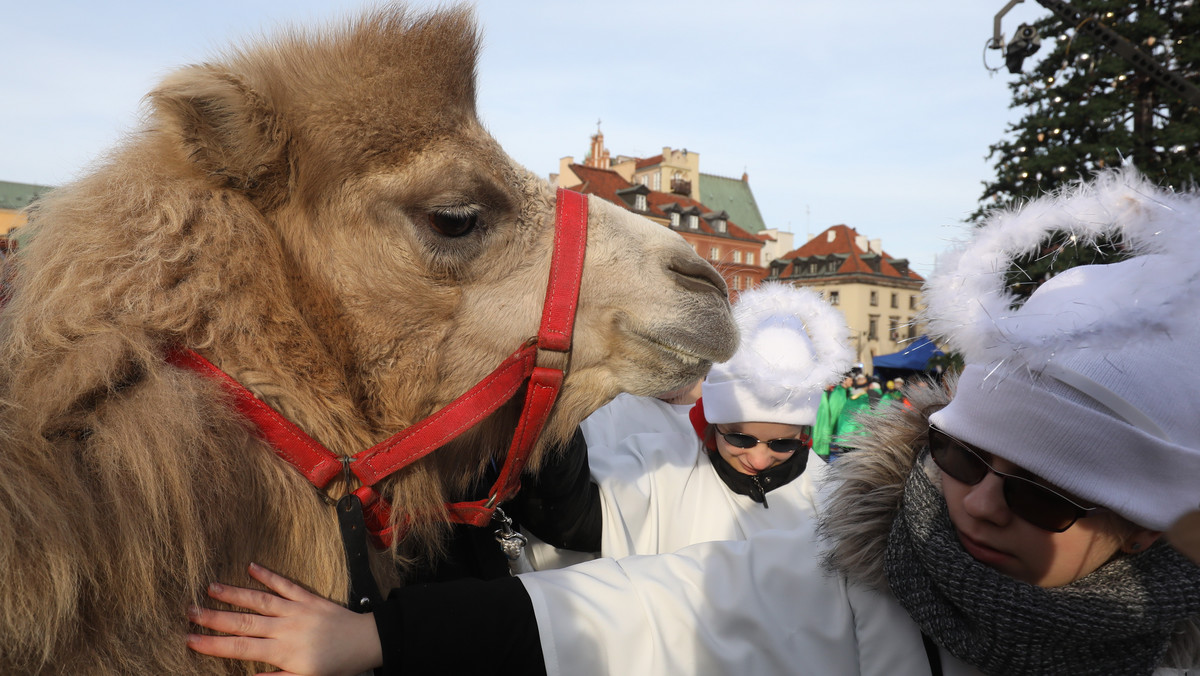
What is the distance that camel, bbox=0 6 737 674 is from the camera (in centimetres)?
130

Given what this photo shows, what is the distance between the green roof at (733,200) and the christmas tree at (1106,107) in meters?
46.7

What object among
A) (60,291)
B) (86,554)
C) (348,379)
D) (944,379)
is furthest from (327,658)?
(944,379)

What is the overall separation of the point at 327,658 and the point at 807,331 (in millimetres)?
2453

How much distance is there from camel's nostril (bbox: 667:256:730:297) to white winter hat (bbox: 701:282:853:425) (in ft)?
2.85

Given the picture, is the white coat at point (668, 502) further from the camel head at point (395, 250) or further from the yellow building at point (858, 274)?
the yellow building at point (858, 274)

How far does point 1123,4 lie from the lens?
408 inches

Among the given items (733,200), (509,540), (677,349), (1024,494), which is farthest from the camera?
(733,200)

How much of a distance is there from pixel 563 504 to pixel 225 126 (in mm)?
1368

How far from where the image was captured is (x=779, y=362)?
304cm

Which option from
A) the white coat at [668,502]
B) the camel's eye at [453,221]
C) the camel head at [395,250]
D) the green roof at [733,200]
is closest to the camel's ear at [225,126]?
the camel head at [395,250]

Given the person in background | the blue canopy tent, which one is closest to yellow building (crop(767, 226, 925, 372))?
the blue canopy tent

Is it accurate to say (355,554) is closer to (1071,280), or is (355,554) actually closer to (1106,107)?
(1071,280)

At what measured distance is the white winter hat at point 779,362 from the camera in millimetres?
2969

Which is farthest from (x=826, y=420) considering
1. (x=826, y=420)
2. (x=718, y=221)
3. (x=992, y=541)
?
(x=718, y=221)
